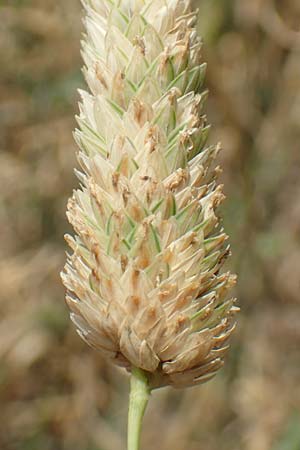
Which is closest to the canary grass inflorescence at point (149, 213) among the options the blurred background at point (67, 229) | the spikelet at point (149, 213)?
the spikelet at point (149, 213)

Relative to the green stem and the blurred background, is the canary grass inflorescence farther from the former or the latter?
the blurred background

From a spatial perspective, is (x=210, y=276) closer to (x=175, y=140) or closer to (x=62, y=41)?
(x=175, y=140)

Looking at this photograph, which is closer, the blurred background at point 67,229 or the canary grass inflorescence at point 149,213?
the canary grass inflorescence at point 149,213

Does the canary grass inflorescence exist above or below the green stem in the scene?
above

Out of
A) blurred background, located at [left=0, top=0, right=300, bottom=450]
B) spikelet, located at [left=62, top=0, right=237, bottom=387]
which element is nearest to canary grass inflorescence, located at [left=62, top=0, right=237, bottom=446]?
spikelet, located at [left=62, top=0, right=237, bottom=387]

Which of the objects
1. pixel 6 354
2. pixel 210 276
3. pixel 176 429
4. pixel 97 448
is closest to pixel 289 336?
pixel 176 429

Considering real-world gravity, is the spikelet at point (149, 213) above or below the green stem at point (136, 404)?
above

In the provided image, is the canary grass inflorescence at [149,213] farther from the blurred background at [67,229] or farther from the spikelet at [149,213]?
the blurred background at [67,229]
